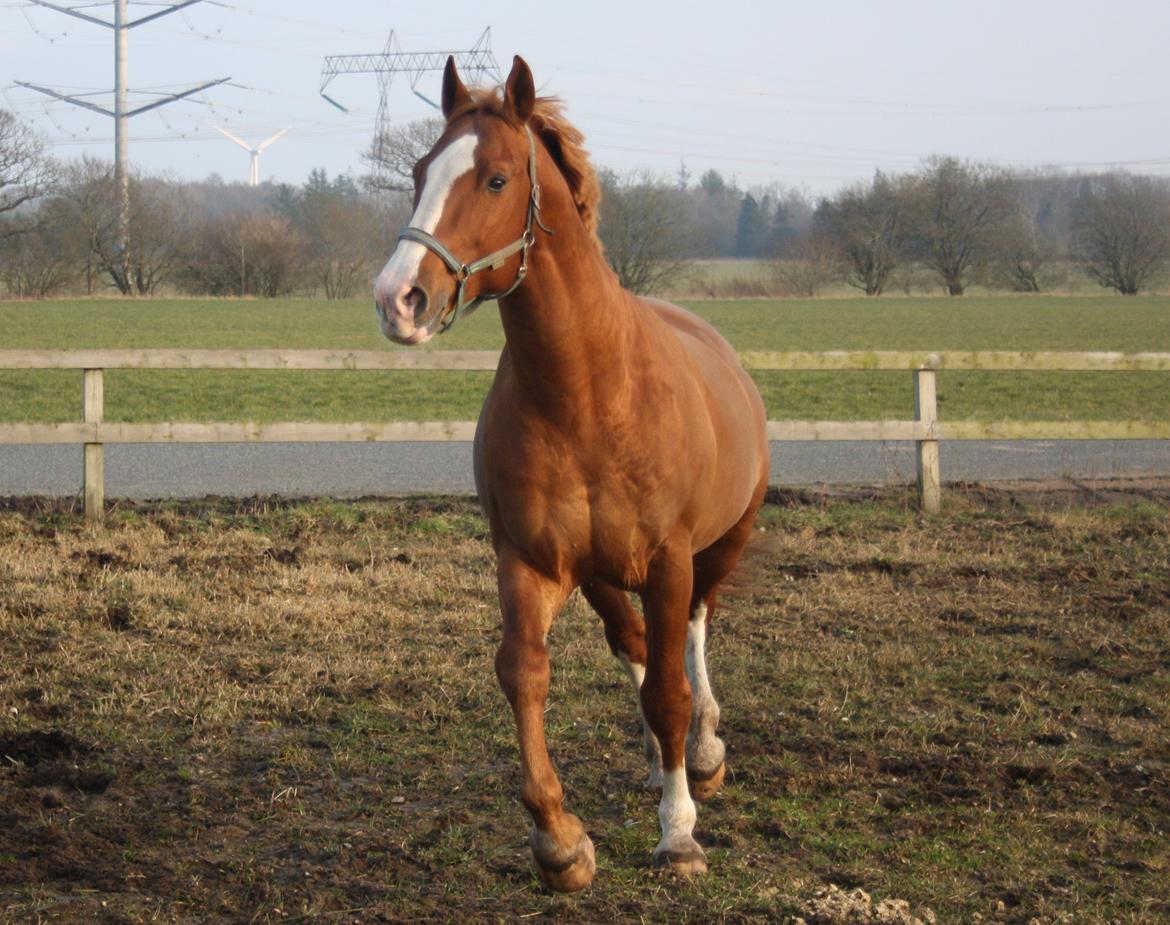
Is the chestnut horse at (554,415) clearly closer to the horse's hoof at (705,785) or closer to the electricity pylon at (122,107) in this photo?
the horse's hoof at (705,785)

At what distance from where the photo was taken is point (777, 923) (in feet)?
11.4

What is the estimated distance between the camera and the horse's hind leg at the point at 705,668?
445 cm

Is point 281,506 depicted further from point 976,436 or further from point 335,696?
point 976,436

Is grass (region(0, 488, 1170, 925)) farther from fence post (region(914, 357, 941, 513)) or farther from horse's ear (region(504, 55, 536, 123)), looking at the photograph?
horse's ear (region(504, 55, 536, 123))

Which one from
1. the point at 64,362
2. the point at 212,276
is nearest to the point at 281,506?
the point at 64,362

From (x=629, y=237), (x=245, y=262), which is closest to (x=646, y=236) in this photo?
(x=629, y=237)

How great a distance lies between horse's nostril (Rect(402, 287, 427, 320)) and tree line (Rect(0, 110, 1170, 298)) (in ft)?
172

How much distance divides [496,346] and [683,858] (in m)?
23.8

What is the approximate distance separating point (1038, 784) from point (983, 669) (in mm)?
1460

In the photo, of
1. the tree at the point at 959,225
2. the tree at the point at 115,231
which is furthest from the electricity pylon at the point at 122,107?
the tree at the point at 959,225

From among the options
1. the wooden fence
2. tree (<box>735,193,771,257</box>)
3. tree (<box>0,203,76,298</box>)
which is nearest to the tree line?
tree (<box>0,203,76,298</box>)

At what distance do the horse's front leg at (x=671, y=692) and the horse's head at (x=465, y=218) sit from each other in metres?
1.00

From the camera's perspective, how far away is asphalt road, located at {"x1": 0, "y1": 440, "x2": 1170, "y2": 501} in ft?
35.4

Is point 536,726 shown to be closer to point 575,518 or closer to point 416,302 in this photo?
point 575,518
